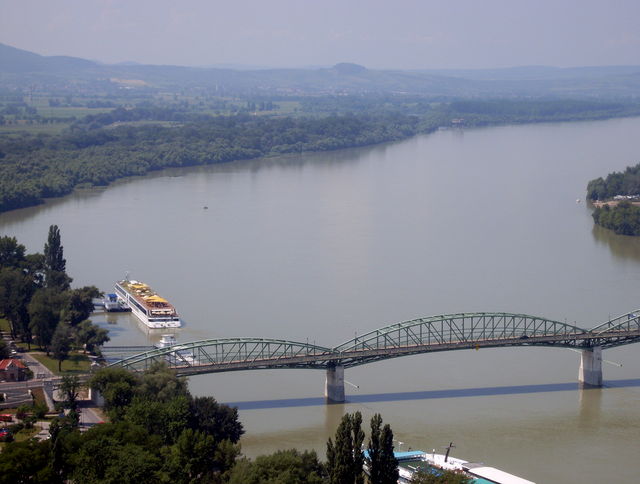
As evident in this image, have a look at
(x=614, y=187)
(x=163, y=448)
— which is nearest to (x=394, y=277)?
(x=163, y=448)

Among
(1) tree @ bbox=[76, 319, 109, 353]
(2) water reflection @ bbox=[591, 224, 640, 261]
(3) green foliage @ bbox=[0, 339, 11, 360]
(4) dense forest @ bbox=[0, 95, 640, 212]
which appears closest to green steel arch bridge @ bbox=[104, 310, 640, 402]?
(1) tree @ bbox=[76, 319, 109, 353]

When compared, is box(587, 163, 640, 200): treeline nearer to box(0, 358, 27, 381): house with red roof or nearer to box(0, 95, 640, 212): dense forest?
box(0, 95, 640, 212): dense forest

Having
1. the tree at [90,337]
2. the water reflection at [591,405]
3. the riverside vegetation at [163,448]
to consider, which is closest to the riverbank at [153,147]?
the tree at [90,337]

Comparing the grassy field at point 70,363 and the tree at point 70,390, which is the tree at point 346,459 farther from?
the grassy field at point 70,363

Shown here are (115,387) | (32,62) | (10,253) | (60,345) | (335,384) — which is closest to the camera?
(115,387)

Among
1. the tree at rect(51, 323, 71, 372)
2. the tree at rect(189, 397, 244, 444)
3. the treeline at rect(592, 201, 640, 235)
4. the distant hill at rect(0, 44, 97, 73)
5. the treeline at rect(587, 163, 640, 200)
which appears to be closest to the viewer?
the tree at rect(189, 397, 244, 444)

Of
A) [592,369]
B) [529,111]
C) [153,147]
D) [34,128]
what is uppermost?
[529,111]

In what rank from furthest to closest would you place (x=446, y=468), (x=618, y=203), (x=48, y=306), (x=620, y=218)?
(x=618, y=203)
(x=620, y=218)
(x=48, y=306)
(x=446, y=468)

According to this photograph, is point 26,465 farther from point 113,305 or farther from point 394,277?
point 394,277
